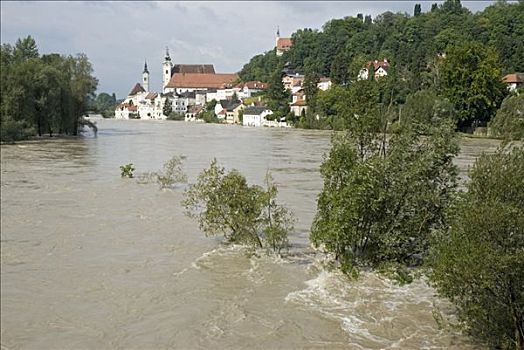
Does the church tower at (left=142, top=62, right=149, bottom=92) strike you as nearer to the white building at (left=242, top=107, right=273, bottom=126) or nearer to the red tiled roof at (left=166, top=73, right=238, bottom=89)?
the red tiled roof at (left=166, top=73, right=238, bottom=89)

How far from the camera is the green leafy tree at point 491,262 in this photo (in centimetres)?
710

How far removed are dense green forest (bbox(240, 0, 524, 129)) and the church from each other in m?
13.9

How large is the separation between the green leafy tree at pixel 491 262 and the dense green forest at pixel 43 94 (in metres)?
38.3

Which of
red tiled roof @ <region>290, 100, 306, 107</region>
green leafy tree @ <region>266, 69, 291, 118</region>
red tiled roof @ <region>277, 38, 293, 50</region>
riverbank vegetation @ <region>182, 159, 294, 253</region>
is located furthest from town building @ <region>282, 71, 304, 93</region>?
riverbank vegetation @ <region>182, 159, 294, 253</region>

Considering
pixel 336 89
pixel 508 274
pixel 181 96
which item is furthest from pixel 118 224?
pixel 181 96

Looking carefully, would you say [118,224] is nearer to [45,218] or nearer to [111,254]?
[45,218]

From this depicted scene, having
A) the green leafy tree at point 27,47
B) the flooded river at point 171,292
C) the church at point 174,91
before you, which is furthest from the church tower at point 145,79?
the flooded river at point 171,292

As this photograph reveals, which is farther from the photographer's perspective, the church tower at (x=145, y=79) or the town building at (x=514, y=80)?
the church tower at (x=145, y=79)

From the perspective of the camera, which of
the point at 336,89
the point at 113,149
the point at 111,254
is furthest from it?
the point at 336,89

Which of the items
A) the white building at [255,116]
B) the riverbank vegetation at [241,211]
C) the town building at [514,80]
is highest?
the town building at [514,80]

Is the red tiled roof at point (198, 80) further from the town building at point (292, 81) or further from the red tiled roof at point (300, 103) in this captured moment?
the red tiled roof at point (300, 103)

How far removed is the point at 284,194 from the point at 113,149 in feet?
71.4

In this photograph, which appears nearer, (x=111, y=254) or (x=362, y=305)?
(x=362, y=305)

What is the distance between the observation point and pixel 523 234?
716cm
